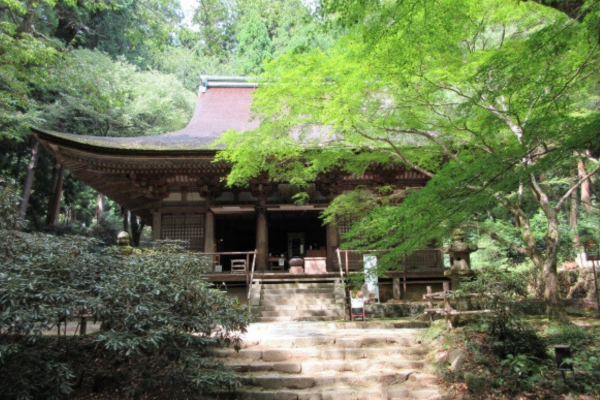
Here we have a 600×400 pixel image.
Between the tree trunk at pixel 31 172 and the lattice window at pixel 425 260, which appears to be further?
the tree trunk at pixel 31 172

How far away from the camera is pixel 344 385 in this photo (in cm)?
500

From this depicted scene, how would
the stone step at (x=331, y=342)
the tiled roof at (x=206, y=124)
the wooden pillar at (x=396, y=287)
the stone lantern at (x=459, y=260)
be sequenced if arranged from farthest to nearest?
the wooden pillar at (x=396, y=287)
the tiled roof at (x=206, y=124)
the stone lantern at (x=459, y=260)
the stone step at (x=331, y=342)

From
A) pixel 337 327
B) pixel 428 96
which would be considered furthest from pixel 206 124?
pixel 428 96

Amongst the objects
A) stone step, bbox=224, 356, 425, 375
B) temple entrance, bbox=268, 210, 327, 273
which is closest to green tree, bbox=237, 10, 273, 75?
temple entrance, bbox=268, 210, 327, 273

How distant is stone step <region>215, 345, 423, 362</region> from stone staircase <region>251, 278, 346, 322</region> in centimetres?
282

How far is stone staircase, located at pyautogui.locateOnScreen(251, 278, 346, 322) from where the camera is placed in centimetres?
891

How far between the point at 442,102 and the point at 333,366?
14.1 ft

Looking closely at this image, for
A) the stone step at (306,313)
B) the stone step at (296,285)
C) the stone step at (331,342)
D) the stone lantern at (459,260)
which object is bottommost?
the stone step at (331,342)

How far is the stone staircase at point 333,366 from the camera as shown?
15.7 ft

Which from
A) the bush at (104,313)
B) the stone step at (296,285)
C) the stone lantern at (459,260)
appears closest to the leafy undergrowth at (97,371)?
the bush at (104,313)

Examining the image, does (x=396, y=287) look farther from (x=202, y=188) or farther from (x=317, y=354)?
(x=202, y=188)

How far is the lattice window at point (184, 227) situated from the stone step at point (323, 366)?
655 cm

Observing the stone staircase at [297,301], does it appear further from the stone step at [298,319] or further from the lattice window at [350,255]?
the lattice window at [350,255]

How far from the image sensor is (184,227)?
11727 mm
